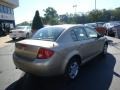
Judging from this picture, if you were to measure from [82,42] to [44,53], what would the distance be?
1607mm

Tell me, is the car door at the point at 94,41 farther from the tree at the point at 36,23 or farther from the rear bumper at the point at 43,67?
the tree at the point at 36,23

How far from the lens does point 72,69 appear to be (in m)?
5.54

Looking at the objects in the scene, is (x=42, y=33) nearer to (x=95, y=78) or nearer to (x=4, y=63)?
(x=95, y=78)

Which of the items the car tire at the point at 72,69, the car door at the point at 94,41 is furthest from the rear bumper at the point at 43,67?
the car door at the point at 94,41

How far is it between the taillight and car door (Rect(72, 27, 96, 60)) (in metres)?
1.10

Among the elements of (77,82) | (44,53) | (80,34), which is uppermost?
(80,34)

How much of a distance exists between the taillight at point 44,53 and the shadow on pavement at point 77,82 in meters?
0.88

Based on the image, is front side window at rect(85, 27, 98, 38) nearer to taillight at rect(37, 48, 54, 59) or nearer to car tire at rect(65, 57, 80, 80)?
car tire at rect(65, 57, 80, 80)

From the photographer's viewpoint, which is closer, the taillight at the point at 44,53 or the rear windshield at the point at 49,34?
the taillight at the point at 44,53

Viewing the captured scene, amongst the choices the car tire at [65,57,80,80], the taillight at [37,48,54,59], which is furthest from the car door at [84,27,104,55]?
the taillight at [37,48,54,59]

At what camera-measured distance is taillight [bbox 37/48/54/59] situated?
4738 mm

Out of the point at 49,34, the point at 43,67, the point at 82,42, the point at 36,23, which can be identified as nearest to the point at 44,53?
the point at 43,67

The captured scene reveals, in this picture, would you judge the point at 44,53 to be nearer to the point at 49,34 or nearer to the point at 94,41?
the point at 49,34

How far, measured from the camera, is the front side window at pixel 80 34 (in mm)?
5859
